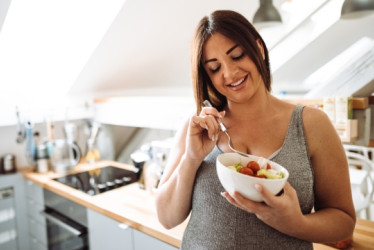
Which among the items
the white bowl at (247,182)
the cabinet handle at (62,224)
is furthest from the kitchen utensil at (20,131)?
the white bowl at (247,182)

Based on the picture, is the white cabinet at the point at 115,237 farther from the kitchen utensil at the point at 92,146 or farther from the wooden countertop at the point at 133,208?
the kitchen utensil at the point at 92,146

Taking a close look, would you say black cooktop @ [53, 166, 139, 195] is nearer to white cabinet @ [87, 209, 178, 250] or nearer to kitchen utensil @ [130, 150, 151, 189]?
kitchen utensil @ [130, 150, 151, 189]

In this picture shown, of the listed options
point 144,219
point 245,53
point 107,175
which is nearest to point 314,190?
point 245,53

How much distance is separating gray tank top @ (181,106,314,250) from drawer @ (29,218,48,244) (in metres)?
1.75

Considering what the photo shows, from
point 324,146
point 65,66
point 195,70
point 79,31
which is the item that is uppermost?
point 79,31

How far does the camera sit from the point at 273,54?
4.30 m

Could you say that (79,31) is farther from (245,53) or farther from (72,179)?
(245,53)

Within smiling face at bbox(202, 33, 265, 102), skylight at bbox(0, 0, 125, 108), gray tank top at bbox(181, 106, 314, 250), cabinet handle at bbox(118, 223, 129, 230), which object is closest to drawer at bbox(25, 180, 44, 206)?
skylight at bbox(0, 0, 125, 108)

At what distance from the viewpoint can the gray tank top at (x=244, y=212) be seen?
817mm

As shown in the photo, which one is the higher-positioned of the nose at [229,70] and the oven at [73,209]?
the nose at [229,70]

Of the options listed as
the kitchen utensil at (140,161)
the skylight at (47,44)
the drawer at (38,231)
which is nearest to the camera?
the kitchen utensil at (140,161)

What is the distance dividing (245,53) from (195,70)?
0.52 feet

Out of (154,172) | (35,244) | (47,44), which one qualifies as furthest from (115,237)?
(47,44)

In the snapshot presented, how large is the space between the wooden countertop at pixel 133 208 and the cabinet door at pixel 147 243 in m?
0.02
